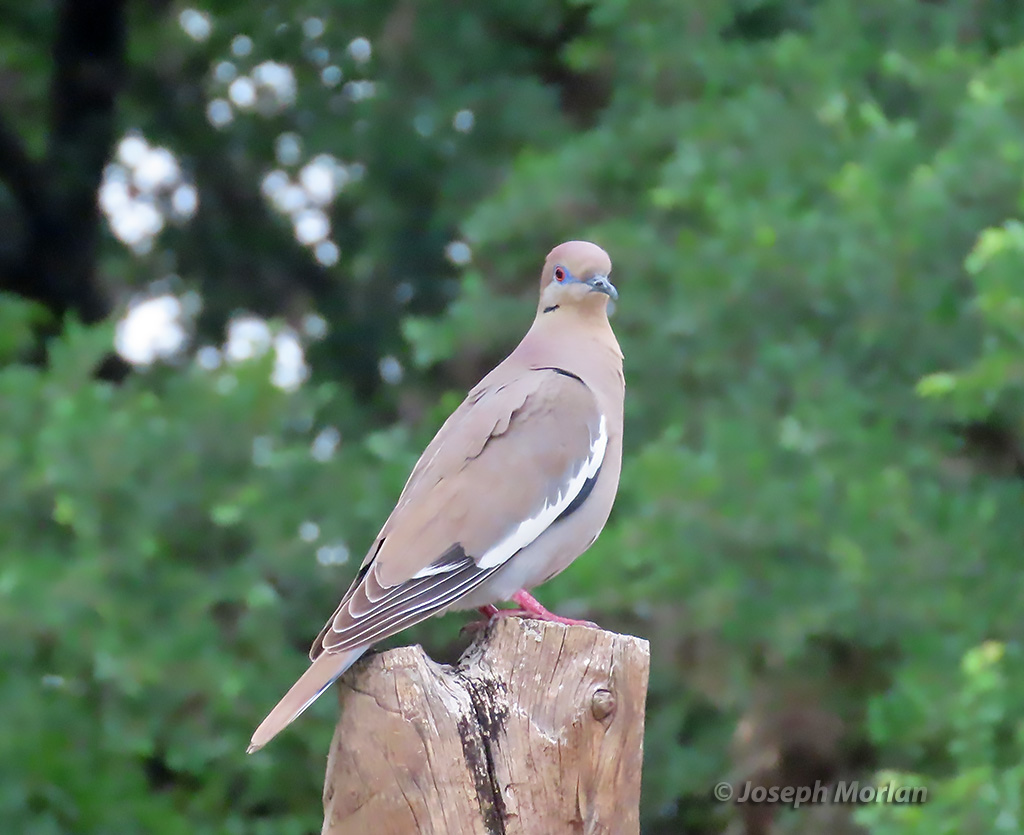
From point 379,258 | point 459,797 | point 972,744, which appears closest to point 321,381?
point 379,258

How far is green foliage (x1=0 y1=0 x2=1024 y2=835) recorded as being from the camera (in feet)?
18.2

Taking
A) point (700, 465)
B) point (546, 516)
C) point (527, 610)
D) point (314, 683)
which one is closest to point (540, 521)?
point (546, 516)

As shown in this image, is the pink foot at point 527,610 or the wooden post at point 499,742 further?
the pink foot at point 527,610

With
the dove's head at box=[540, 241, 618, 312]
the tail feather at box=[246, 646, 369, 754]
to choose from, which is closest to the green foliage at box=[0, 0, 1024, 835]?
the dove's head at box=[540, 241, 618, 312]

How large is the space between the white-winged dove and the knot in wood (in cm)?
27

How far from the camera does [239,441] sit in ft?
21.9

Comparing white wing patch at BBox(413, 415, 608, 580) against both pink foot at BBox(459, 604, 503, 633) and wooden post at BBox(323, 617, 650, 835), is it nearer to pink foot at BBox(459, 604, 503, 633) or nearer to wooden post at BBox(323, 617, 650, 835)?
pink foot at BBox(459, 604, 503, 633)

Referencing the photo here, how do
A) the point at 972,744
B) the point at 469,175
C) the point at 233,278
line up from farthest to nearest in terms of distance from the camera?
the point at 233,278 → the point at 469,175 → the point at 972,744

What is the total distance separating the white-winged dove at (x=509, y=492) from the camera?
10.1ft

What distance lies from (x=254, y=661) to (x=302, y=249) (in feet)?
13.1

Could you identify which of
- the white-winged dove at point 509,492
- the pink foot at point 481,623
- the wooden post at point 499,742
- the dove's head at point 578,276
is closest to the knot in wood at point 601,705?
the wooden post at point 499,742

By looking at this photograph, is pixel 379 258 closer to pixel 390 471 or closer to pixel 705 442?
pixel 390 471

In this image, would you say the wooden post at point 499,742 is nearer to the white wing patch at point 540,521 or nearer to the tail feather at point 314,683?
the tail feather at point 314,683

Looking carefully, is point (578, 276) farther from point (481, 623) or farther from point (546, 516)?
point (481, 623)
